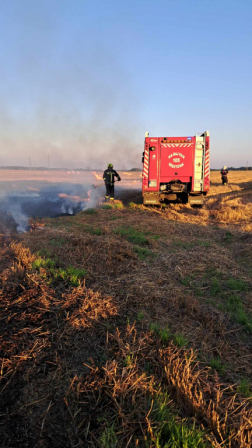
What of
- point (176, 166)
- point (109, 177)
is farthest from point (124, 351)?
point (109, 177)

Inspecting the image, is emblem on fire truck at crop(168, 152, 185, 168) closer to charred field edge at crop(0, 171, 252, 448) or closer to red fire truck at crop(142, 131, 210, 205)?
red fire truck at crop(142, 131, 210, 205)

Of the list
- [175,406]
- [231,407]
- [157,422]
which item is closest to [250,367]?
[231,407]

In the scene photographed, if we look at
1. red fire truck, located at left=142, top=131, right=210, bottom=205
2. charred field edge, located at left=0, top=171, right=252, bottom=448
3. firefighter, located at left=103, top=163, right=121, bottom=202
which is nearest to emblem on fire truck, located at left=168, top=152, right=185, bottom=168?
red fire truck, located at left=142, top=131, right=210, bottom=205

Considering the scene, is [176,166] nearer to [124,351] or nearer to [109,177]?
[109,177]

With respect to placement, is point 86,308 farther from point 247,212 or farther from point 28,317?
point 247,212

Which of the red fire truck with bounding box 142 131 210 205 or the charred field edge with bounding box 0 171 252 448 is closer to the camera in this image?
the charred field edge with bounding box 0 171 252 448

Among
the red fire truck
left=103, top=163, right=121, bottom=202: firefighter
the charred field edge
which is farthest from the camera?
left=103, top=163, right=121, bottom=202: firefighter

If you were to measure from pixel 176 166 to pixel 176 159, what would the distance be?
30 cm

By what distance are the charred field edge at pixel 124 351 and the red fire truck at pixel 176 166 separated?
7.11 metres

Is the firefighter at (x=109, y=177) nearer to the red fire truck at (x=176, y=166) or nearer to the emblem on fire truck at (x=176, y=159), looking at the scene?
the red fire truck at (x=176, y=166)

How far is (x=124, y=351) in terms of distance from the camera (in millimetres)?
2369

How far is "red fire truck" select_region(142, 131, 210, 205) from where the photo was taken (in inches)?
452

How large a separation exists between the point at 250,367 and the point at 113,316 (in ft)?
4.71

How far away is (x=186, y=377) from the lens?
6.93ft
